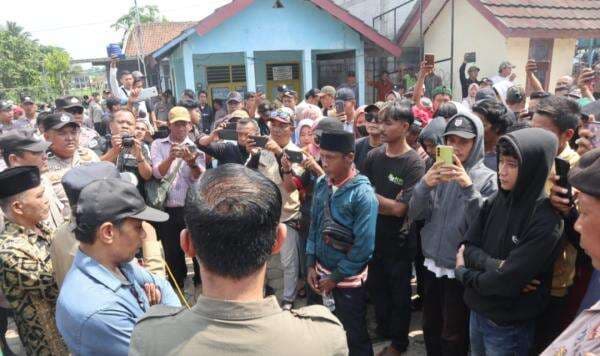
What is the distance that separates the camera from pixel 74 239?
1945mm

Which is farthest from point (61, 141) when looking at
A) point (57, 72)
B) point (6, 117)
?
point (57, 72)

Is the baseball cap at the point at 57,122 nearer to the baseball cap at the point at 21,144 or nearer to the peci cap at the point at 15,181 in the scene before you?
the baseball cap at the point at 21,144

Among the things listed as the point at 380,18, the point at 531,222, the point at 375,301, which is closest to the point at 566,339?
the point at 531,222

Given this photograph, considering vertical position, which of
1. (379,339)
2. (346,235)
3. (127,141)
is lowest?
(379,339)

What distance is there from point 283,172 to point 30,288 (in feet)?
6.90

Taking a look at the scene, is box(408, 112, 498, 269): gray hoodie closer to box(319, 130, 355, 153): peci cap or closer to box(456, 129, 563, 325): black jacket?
box(456, 129, 563, 325): black jacket

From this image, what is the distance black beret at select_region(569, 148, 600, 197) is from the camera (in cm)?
137

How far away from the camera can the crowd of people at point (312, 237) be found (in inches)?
46.3

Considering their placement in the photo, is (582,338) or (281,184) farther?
(281,184)

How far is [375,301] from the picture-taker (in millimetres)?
3441

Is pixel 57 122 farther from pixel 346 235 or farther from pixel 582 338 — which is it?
pixel 582 338

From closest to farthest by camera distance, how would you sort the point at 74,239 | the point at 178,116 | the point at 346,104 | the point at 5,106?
1. the point at 74,239
2. the point at 178,116
3. the point at 346,104
4. the point at 5,106

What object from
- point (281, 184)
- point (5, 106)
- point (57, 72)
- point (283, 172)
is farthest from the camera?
point (57, 72)

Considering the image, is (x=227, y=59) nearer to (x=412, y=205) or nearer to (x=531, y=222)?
(x=412, y=205)
